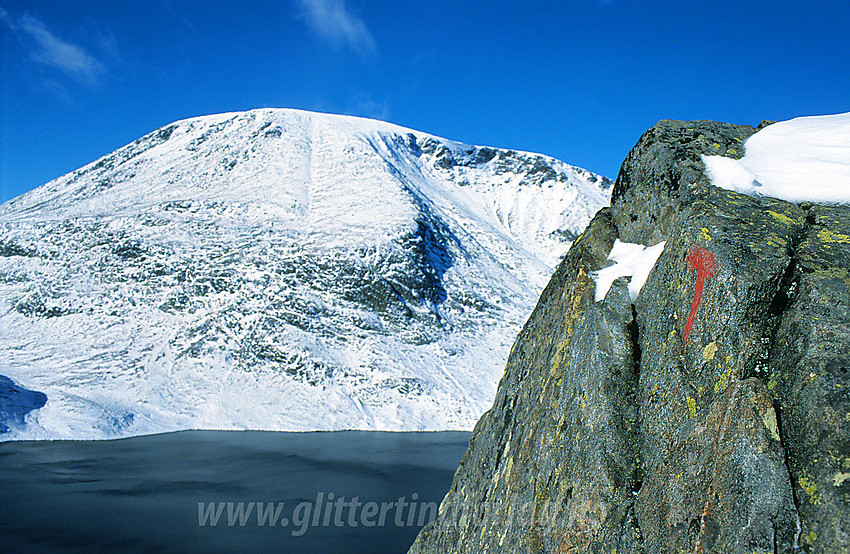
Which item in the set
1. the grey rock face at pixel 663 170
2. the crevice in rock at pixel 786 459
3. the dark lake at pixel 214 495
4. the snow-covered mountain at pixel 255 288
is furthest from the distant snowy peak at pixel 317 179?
the crevice in rock at pixel 786 459

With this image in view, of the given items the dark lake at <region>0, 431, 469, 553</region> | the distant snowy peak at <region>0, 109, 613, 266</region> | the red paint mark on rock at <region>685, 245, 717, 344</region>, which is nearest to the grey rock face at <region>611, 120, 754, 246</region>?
the red paint mark on rock at <region>685, 245, 717, 344</region>

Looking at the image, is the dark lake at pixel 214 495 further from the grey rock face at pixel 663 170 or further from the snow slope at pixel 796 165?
the snow slope at pixel 796 165

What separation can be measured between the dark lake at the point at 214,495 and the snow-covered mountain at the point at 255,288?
814 centimetres

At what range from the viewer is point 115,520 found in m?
21.2

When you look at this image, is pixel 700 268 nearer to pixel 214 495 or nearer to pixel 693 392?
pixel 693 392

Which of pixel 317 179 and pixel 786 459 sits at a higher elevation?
pixel 317 179

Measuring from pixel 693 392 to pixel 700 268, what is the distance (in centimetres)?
92

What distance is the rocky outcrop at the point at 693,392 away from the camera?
9.59 ft

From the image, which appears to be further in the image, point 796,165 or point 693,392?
point 796,165

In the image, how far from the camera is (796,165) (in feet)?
15.7

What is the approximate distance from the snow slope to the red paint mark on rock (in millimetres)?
1135

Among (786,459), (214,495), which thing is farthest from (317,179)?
(786,459)

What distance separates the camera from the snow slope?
446cm

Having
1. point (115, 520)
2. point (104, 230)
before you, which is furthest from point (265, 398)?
point (104, 230)
